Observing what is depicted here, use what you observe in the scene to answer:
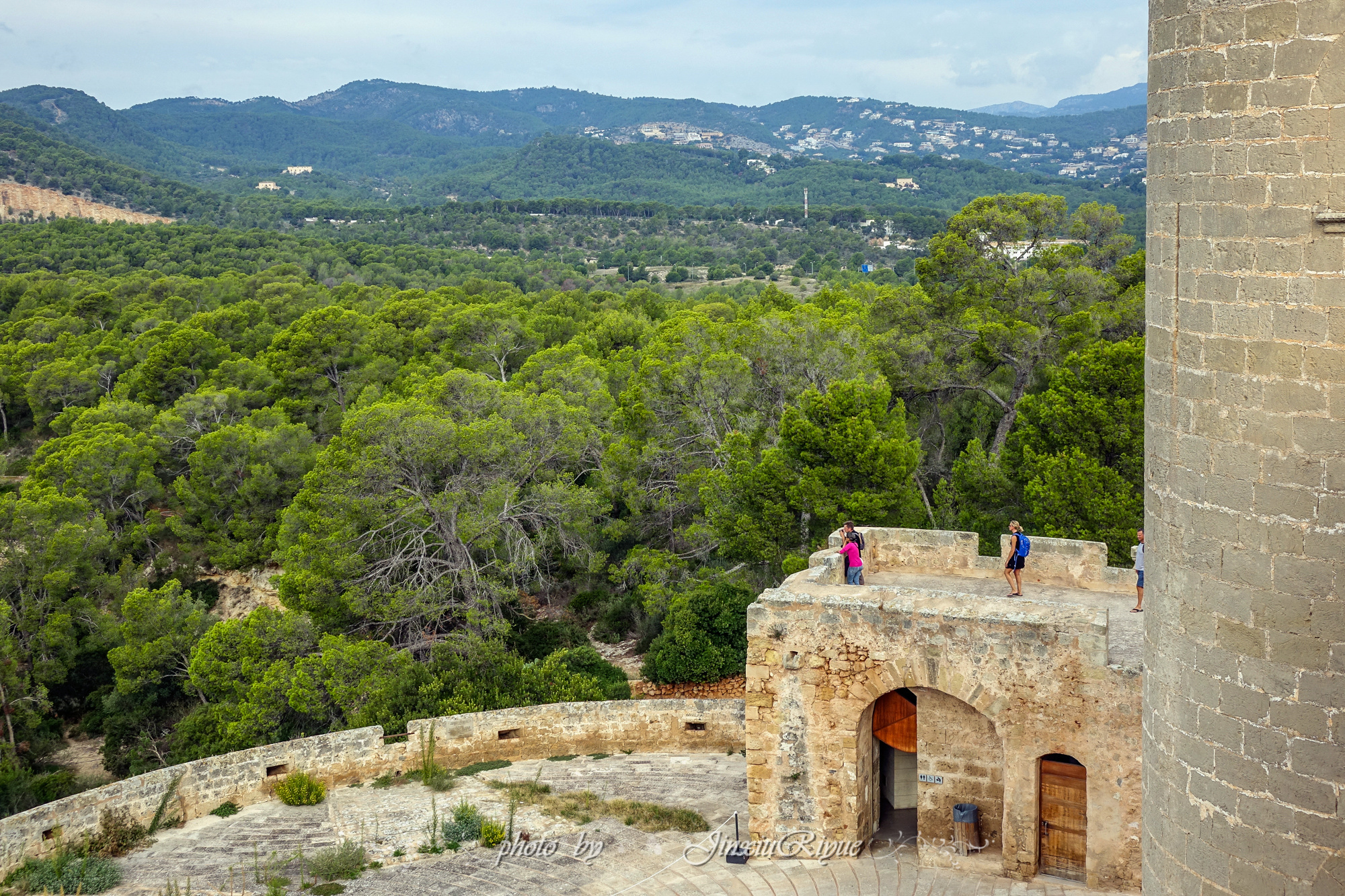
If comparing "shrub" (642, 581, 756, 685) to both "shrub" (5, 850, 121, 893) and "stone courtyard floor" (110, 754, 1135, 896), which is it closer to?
"stone courtyard floor" (110, 754, 1135, 896)

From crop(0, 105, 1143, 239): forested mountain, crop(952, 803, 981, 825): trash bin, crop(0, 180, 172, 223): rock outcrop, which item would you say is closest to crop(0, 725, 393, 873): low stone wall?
crop(952, 803, 981, 825): trash bin

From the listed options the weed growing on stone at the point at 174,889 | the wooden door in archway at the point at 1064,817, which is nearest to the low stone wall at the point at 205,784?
the weed growing on stone at the point at 174,889

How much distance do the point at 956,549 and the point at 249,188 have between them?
158 metres

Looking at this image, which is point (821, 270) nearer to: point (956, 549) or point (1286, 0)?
point (956, 549)

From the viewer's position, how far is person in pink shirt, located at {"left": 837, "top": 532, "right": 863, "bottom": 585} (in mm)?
11898

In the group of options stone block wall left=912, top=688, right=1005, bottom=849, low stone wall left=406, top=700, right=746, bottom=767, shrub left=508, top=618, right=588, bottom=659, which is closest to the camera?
stone block wall left=912, top=688, right=1005, bottom=849

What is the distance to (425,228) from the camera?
91.2 m

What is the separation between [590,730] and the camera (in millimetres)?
14859

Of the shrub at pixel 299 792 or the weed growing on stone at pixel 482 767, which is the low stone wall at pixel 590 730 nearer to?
the weed growing on stone at pixel 482 767

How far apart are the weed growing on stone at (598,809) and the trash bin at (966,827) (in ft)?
9.46

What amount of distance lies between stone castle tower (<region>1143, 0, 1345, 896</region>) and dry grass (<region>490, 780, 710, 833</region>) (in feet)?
26.5

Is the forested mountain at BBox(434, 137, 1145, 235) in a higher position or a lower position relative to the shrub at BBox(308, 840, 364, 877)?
higher

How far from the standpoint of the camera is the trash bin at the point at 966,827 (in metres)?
10.4

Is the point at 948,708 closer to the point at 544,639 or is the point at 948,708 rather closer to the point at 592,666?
the point at 592,666
